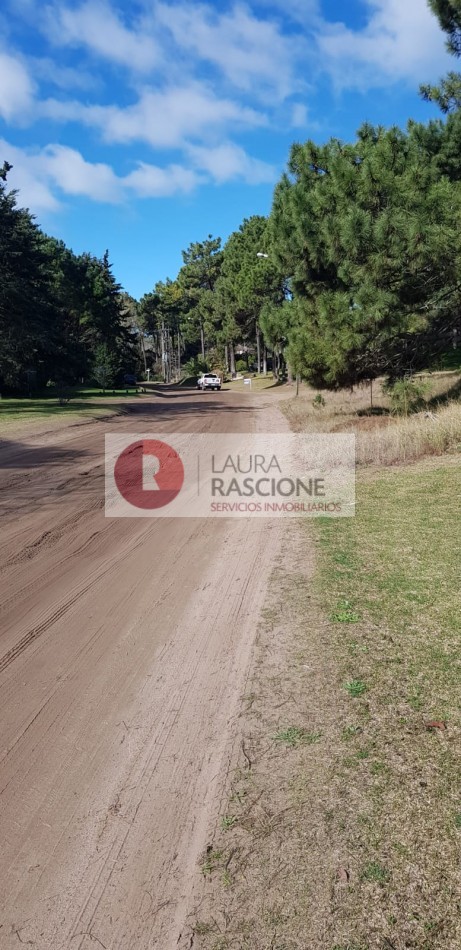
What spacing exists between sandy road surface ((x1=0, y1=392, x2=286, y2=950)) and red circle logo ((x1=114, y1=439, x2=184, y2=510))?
185cm

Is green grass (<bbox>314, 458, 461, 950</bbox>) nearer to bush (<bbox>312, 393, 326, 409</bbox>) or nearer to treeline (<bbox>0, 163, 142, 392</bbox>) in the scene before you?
bush (<bbox>312, 393, 326, 409</bbox>)

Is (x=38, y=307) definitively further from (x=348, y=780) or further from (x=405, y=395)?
(x=348, y=780)

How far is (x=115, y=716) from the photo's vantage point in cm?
365

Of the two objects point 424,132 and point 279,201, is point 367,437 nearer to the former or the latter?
point 424,132

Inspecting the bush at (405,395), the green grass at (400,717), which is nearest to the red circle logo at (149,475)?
the green grass at (400,717)

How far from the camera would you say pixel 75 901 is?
7.93ft

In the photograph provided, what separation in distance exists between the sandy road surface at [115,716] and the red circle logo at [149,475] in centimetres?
185

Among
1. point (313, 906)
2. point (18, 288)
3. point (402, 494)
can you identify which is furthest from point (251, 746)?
point (18, 288)

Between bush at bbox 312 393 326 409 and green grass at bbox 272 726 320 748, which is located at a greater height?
bush at bbox 312 393 326 409

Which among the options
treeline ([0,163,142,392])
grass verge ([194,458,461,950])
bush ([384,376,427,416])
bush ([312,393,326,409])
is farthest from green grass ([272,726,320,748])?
treeline ([0,163,142,392])

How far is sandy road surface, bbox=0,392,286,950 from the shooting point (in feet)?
7.98

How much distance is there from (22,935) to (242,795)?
1.12 meters

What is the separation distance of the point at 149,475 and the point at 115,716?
26.3 ft

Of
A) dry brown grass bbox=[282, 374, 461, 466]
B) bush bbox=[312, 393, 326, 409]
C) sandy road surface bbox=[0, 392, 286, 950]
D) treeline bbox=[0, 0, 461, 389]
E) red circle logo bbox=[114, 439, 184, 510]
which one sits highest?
treeline bbox=[0, 0, 461, 389]
